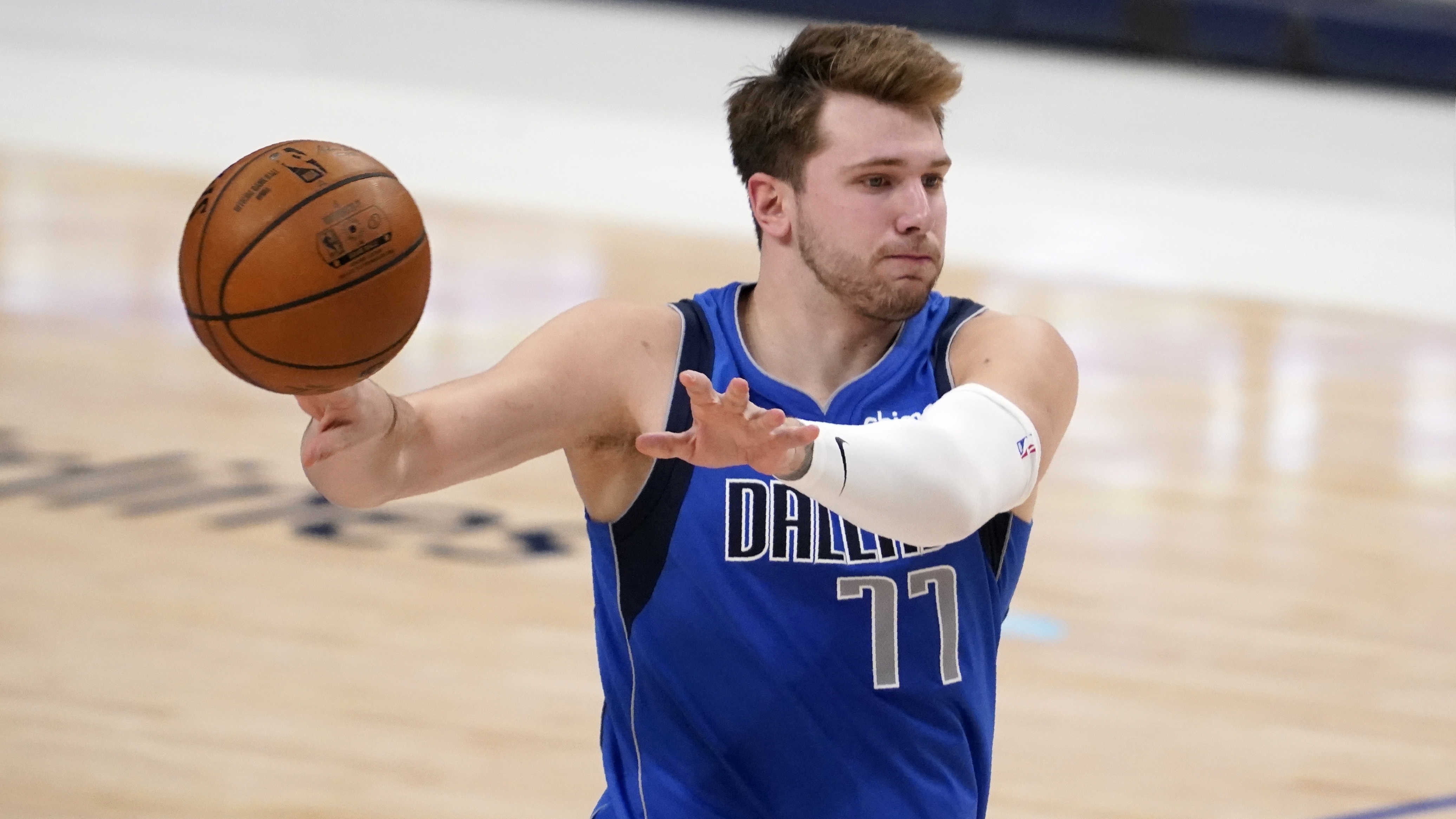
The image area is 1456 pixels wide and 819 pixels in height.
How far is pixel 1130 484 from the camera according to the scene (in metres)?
6.98

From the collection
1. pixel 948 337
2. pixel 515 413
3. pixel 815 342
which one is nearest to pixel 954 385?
pixel 948 337

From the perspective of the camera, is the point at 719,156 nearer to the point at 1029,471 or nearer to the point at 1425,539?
the point at 1425,539

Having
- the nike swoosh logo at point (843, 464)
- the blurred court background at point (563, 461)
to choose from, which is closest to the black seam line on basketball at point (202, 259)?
the nike swoosh logo at point (843, 464)

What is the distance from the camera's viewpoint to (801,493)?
Answer: 2.72 m

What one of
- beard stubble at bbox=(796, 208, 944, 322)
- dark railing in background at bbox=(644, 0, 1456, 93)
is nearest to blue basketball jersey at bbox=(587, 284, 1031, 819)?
beard stubble at bbox=(796, 208, 944, 322)

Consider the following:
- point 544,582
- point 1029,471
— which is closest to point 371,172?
point 1029,471

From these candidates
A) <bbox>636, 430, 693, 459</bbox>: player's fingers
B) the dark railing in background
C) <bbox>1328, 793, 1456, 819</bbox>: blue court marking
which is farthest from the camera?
the dark railing in background

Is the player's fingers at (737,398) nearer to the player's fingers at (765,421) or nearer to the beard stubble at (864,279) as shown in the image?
the player's fingers at (765,421)

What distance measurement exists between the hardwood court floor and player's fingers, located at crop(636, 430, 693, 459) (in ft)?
7.31

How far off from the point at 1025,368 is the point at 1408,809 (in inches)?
95.3

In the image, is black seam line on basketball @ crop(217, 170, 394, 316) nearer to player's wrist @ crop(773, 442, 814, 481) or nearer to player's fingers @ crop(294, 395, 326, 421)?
player's fingers @ crop(294, 395, 326, 421)

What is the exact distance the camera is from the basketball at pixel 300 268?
2439 millimetres

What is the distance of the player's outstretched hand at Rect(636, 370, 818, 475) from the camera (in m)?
2.33

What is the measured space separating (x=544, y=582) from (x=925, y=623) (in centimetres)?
308
